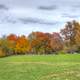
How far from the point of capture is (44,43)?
125188 mm

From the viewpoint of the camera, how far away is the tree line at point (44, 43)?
12012cm

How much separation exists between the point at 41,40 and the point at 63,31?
34.2ft

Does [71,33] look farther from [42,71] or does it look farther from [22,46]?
[42,71]

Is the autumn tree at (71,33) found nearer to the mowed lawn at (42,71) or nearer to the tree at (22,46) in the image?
the tree at (22,46)

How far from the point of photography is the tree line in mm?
120125

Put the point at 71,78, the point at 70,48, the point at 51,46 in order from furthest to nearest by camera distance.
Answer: the point at 51,46
the point at 70,48
the point at 71,78

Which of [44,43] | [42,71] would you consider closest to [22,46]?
[44,43]

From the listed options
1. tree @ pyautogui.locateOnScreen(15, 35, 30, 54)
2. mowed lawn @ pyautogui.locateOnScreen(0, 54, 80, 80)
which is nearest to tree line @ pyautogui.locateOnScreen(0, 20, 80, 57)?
tree @ pyautogui.locateOnScreen(15, 35, 30, 54)

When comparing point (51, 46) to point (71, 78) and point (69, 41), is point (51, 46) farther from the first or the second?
point (71, 78)

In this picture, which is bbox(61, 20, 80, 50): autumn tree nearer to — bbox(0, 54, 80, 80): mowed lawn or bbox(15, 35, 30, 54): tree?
bbox(15, 35, 30, 54): tree

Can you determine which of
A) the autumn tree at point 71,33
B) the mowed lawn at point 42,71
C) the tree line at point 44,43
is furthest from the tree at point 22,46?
the mowed lawn at point 42,71

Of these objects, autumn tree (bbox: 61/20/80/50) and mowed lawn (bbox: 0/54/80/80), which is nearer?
mowed lawn (bbox: 0/54/80/80)

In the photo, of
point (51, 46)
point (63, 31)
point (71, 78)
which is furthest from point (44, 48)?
point (71, 78)

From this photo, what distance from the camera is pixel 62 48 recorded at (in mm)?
124750
